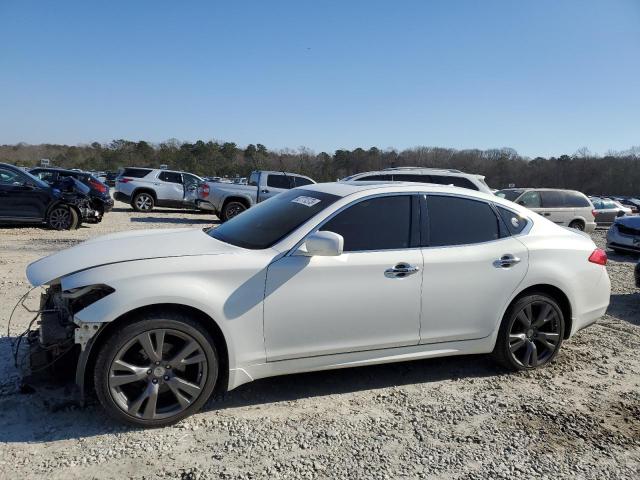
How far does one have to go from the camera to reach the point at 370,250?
373 cm

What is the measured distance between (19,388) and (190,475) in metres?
1.70

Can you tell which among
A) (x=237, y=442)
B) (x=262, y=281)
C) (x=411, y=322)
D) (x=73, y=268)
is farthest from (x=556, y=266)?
(x=73, y=268)

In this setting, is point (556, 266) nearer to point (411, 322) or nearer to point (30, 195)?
point (411, 322)

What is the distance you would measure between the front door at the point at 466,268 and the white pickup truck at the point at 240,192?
12.7 m

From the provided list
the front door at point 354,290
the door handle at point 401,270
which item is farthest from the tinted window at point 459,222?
the door handle at point 401,270

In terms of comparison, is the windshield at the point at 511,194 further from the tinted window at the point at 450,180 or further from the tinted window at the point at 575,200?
the tinted window at the point at 450,180

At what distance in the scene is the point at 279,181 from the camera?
57.0 feet

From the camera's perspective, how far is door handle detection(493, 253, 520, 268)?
161 inches

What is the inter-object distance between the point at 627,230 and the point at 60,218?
13.8 meters

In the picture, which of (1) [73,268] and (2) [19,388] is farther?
(2) [19,388]

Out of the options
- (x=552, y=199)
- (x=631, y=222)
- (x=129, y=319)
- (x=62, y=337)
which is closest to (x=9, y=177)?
(x=62, y=337)

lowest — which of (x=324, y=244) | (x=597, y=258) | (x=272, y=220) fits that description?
(x=597, y=258)

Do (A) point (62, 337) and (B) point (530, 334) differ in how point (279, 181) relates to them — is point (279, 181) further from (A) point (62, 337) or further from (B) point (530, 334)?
(A) point (62, 337)

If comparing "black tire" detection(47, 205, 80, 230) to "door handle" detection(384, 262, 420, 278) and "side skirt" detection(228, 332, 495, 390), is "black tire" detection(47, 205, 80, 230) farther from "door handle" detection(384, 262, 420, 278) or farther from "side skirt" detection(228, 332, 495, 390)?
"door handle" detection(384, 262, 420, 278)
